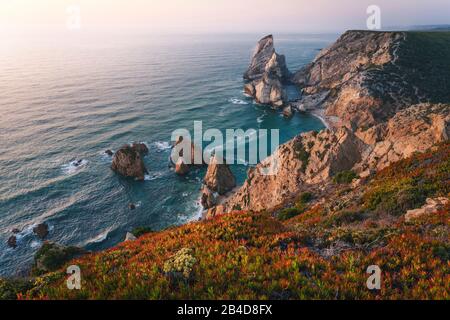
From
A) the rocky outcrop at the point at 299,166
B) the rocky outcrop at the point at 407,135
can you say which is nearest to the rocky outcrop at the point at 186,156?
the rocky outcrop at the point at 299,166

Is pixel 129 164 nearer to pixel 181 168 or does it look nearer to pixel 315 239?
pixel 181 168

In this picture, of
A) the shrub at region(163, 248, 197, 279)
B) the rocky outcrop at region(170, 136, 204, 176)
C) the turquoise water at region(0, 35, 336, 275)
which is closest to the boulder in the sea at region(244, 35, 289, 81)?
the turquoise water at region(0, 35, 336, 275)

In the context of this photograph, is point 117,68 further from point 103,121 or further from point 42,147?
point 42,147

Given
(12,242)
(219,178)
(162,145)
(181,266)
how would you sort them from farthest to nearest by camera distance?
1. (162,145)
2. (219,178)
3. (12,242)
4. (181,266)

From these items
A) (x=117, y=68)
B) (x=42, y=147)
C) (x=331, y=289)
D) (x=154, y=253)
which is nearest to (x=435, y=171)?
(x=331, y=289)

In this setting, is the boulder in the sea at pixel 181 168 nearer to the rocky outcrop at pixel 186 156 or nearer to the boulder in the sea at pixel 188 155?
the rocky outcrop at pixel 186 156

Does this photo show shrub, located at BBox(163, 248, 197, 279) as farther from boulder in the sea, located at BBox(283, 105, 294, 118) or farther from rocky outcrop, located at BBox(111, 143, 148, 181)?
boulder in the sea, located at BBox(283, 105, 294, 118)

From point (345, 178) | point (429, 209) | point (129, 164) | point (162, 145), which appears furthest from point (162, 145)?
point (429, 209)
